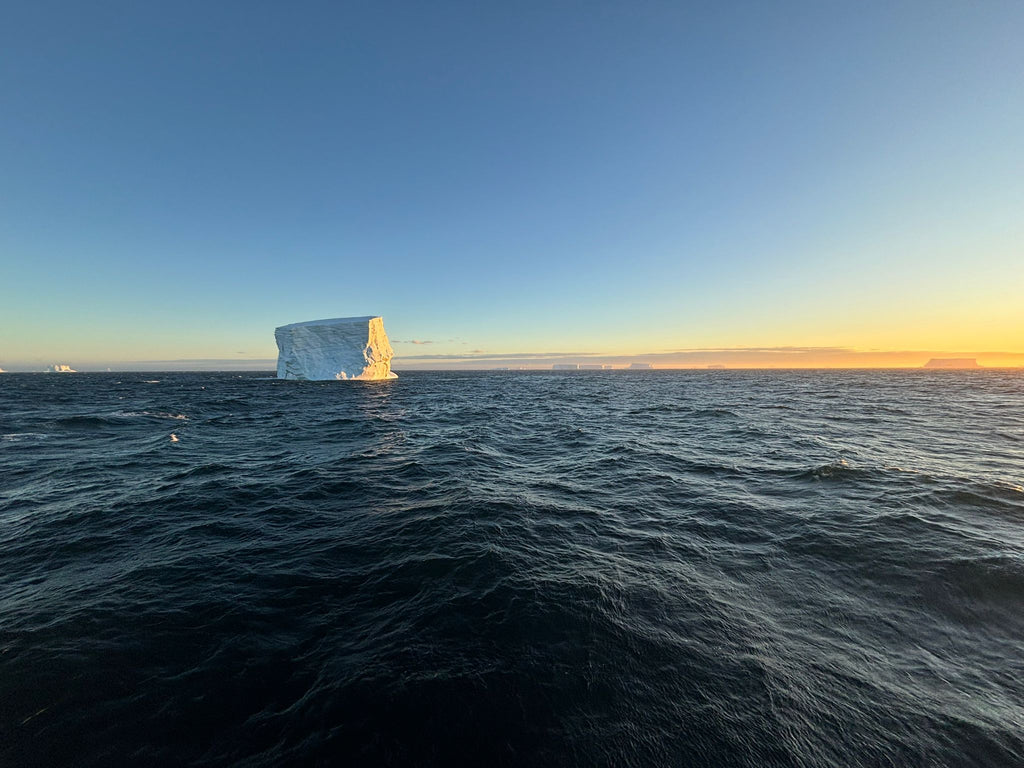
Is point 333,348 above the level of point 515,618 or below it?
above

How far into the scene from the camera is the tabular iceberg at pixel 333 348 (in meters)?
68.6

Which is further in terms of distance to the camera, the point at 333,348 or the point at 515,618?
the point at 333,348

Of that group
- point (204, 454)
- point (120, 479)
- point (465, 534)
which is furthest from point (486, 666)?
point (204, 454)

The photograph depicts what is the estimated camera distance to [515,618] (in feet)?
17.8

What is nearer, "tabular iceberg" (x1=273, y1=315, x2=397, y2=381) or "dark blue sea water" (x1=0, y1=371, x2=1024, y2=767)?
"dark blue sea water" (x1=0, y1=371, x2=1024, y2=767)

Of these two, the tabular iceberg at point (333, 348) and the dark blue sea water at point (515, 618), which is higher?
the tabular iceberg at point (333, 348)

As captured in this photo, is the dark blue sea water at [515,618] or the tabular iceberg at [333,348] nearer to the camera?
the dark blue sea water at [515,618]

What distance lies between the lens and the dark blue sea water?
3.75m

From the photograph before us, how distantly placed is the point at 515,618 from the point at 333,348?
74.0 meters

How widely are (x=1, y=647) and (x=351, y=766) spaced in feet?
17.2

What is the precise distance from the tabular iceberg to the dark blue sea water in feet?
193

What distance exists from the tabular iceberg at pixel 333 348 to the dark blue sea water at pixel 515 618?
58801 mm

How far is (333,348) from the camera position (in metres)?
70.9

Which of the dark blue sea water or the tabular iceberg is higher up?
the tabular iceberg
